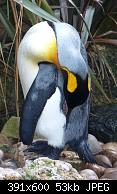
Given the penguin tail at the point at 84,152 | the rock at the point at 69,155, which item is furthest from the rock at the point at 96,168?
the rock at the point at 69,155

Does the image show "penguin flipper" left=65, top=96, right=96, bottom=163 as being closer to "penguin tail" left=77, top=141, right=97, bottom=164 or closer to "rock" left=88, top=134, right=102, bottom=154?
"penguin tail" left=77, top=141, right=97, bottom=164

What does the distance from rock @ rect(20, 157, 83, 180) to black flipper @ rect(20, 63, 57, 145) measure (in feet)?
0.94

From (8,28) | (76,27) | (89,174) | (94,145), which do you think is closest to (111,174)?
(89,174)

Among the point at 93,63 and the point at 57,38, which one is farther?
the point at 93,63

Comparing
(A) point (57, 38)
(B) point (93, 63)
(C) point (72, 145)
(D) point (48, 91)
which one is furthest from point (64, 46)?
(B) point (93, 63)

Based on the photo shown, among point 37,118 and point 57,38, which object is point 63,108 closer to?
point 37,118

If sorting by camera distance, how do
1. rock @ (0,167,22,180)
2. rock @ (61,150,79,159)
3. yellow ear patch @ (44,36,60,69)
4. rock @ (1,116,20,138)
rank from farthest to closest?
rock @ (1,116,20,138)
rock @ (61,150,79,159)
yellow ear patch @ (44,36,60,69)
rock @ (0,167,22,180)

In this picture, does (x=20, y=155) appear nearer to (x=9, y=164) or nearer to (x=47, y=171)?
(x=9, y=164)

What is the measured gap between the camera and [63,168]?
88.6 inches

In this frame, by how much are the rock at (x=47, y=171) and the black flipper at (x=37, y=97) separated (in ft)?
0.94

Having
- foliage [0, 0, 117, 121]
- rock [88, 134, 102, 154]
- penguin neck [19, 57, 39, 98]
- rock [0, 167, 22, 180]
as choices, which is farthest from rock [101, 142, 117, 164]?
rock [0, 167, 22, 180]

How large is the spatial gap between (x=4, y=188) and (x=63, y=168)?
27 cm

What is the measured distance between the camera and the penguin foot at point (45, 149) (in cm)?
259

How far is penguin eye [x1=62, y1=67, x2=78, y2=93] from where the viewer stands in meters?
2.49
